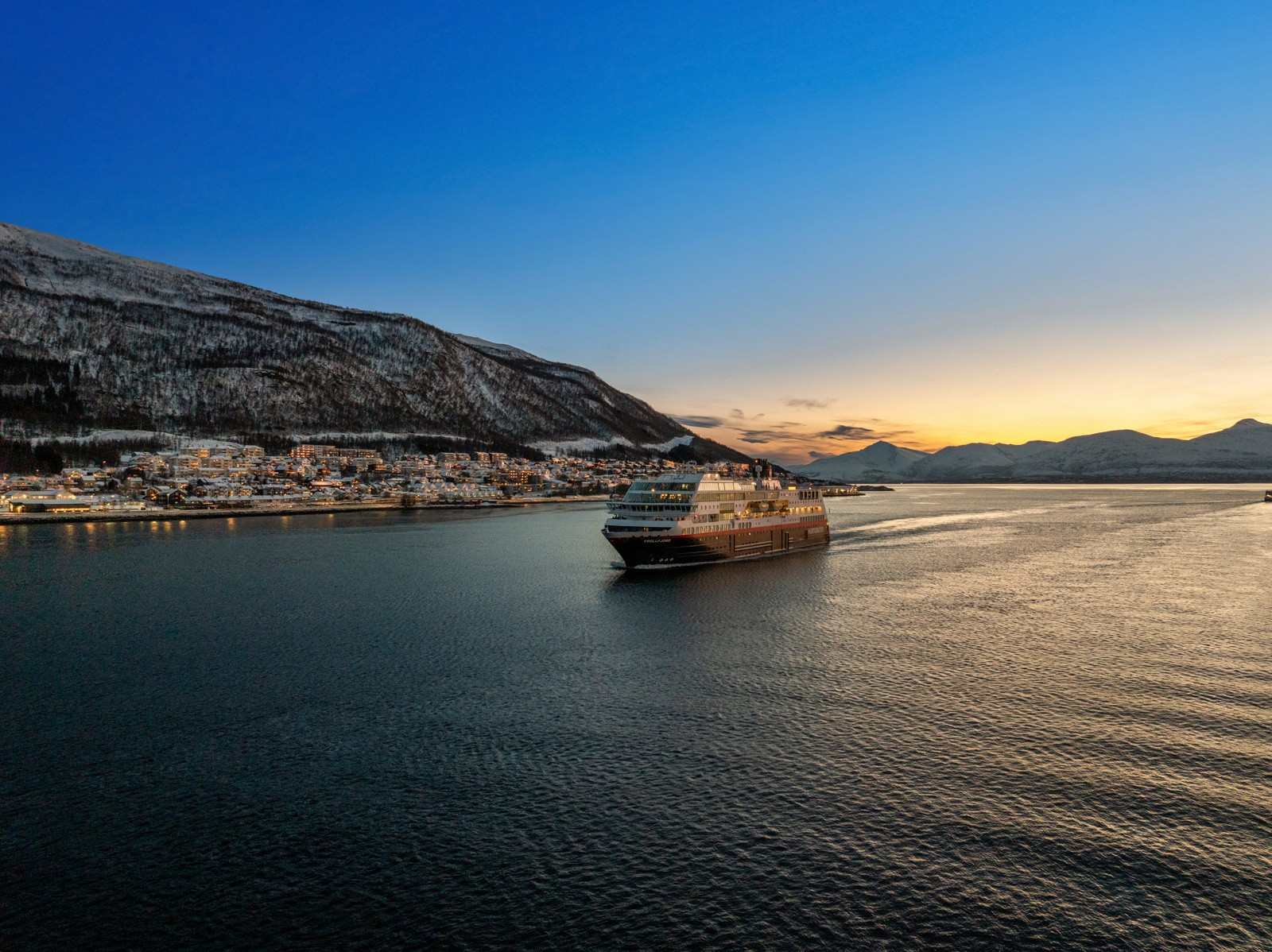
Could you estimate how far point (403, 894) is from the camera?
1286 cm

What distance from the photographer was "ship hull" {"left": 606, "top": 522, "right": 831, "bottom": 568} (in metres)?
58.3

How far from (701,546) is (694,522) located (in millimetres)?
2273

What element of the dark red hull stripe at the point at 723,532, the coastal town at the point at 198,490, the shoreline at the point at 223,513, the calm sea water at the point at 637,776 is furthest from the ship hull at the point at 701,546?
the shoreline at the point at 223,513

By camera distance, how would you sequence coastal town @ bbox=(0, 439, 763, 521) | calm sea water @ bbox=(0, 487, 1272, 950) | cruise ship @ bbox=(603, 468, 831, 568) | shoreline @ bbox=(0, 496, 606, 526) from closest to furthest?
calm sea water @ bbox=(0, 487, 1272, 950), cruise ship @ bbox=(603, 468, 831, 568), shoreline @ bbox=(0, 496, 606, 526), coastal town @ bbox=(0, 439, 763, 521)

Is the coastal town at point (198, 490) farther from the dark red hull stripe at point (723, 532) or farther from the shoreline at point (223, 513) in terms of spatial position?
the dark red hull stripe at point (723, 532)

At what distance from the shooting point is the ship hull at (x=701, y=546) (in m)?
58.3

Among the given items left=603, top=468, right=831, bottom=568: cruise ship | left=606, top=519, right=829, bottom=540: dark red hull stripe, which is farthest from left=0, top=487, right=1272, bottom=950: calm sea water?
left=603, top=468, right=831, bottom=568: cruise ship

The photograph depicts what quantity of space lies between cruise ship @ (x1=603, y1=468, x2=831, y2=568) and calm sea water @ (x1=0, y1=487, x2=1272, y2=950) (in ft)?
56.9

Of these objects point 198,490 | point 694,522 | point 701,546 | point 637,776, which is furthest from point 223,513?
point 637,776

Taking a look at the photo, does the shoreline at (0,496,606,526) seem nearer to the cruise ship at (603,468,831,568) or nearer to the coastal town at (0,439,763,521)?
the coastal town at (0,439,763,521)

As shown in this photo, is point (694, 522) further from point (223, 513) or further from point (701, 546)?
point (223, 513)

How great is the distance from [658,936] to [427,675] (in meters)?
18.2

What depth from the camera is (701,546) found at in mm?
61406

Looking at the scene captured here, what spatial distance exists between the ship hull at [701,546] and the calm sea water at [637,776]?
54.0ft
